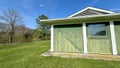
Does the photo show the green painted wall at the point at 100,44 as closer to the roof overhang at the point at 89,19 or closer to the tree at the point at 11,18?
the roof overhang at the point at 89,19

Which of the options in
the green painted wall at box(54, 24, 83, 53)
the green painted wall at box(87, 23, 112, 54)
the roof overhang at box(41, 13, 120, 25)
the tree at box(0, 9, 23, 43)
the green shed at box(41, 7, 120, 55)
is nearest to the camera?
the roof overhang at box(41, 13, 120, 25)

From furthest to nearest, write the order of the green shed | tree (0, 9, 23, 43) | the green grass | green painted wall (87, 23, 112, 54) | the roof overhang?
tree (0, 9, 23, 43) → green painted wall (87, 23, 112, 54) → the green shed → the roof overhang → the green grass

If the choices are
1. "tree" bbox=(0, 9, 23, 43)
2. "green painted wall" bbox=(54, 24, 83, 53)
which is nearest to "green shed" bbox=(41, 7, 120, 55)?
"green painted wall" bbox=(54, 24, 83, 53)

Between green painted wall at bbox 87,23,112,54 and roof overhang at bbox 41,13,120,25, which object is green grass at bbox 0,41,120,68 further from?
roof overhang at bbox 41,13,120,25

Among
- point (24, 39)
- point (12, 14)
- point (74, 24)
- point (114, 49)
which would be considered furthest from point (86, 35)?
point (12, 14)

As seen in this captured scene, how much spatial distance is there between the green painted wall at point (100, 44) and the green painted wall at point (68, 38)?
576mm

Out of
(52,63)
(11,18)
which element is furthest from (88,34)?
(11,18)

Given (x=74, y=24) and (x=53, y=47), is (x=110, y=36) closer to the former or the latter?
(x=74, y=24)

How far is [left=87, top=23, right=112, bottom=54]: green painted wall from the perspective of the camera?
5.97 meters

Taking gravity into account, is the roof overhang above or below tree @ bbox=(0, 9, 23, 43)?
below

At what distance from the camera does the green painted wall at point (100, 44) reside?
5972 millimetres

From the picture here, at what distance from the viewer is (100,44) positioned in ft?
20.1

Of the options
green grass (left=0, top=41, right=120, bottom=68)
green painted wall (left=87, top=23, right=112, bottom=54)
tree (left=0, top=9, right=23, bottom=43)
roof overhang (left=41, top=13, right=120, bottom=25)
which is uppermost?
tree (left=0, top=9, right=23, bottom=43)

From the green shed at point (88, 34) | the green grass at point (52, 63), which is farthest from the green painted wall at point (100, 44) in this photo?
the green grass at point (52, 63)
